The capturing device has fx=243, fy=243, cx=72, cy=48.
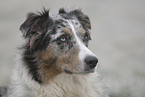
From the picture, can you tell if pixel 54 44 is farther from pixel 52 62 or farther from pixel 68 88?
pixel 68 88

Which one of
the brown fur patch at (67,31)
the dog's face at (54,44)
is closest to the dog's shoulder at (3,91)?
the dog's face at (54,44)

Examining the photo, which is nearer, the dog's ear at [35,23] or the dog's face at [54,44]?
the dog's face at [54,44]

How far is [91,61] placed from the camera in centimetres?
400

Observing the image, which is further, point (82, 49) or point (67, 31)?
point (67, 31)

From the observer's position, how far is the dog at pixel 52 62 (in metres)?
4.37

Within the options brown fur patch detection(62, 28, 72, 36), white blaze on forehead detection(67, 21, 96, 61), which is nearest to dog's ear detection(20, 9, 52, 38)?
brown fur patch detection(62, 28, 72, 36)

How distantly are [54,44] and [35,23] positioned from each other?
1.82 feet

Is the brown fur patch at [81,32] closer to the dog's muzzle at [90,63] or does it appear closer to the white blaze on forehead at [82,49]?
the white blaze on forehead at [82,49]

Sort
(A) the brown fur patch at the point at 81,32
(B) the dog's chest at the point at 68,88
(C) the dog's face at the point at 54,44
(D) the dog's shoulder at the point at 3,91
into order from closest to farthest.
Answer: (C) the dog's face at the point at 54,44, (B) the dog's chest at the point at 68,88, (A) the brown fur patch at the point at 81,32, (D) the dog's shoulder at the point at 3,91

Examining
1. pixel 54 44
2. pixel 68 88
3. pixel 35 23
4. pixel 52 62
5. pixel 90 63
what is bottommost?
pixel 68 88

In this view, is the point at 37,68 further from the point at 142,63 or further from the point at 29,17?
the point at 142,63

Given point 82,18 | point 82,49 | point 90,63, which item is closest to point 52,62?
point 82,49

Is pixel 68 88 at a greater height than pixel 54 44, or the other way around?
pixel 54 44

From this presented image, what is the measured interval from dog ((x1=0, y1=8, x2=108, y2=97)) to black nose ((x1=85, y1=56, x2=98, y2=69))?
7cm
